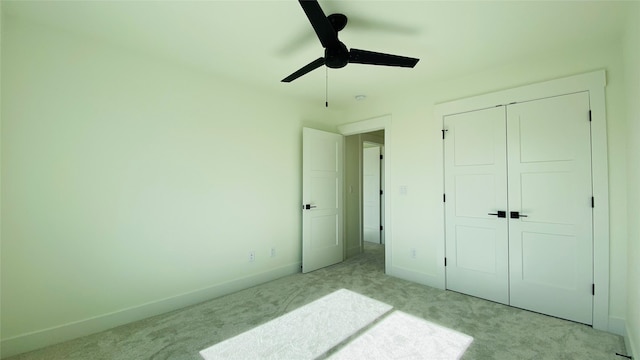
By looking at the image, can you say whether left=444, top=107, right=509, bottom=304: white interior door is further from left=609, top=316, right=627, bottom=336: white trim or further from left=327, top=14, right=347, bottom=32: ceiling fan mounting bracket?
left=327, top=14, right=347, bottom=32: ceiling fan mounting bracket

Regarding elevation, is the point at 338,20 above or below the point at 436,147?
above

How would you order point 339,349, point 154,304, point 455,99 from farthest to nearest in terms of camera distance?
point 455,99, point 154,304, point 339,349

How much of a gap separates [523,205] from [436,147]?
1081mm

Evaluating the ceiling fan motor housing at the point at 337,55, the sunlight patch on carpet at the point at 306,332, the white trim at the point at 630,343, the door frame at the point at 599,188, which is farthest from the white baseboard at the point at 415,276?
the ceiling fan motor housing at the point at 337,55

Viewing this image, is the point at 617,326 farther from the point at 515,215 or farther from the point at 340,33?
the point at 340,33

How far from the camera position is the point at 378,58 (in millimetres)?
1895

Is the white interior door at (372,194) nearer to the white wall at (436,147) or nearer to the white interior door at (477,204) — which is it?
the white wall at (436,147)

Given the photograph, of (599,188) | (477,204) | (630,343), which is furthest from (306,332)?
(599,188)

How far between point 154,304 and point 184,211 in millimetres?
931

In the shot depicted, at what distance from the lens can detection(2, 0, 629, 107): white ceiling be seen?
1831mm

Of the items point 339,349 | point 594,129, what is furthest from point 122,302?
point 594,129

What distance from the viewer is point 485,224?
2863 mm

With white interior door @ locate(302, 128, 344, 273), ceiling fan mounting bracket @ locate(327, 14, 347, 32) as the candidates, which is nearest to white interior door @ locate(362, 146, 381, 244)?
white interior door @ locate(302, 128, 344, 273)

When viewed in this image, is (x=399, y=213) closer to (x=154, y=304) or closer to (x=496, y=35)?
(x=496, y=35)
